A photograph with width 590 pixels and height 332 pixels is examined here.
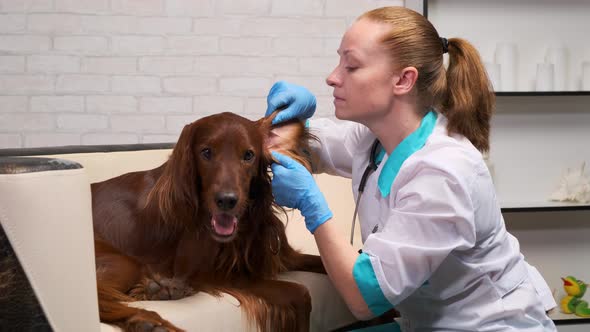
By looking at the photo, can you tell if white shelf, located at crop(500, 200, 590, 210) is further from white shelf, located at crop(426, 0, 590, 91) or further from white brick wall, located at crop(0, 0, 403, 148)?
white brick wall, located at crop(0, 0, 403, 148)

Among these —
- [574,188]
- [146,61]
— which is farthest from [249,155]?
[574,188]

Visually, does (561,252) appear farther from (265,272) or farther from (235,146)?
(235,146)

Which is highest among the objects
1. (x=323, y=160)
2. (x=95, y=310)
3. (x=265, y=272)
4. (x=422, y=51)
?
(x=422, y=51)

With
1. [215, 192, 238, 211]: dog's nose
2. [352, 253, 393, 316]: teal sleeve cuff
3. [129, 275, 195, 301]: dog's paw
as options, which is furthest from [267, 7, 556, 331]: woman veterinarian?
[129, 275, 195, 301]: dog's paw

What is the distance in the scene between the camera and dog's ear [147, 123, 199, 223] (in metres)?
2.00

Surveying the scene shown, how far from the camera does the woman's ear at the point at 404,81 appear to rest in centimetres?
193

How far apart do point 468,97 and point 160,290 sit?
934 millimetres

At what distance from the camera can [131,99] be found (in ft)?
12.9

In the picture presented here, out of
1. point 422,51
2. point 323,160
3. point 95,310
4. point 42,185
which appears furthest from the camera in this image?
point 323,160

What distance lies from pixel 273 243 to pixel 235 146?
0.37 metres

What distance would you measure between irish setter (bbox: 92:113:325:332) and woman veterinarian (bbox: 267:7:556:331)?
138 millimetres

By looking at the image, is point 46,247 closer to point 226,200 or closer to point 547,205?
point 226,200

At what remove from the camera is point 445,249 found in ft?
5.65

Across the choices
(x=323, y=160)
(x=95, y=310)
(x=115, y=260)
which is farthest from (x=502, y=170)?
(x=95, y=310)
